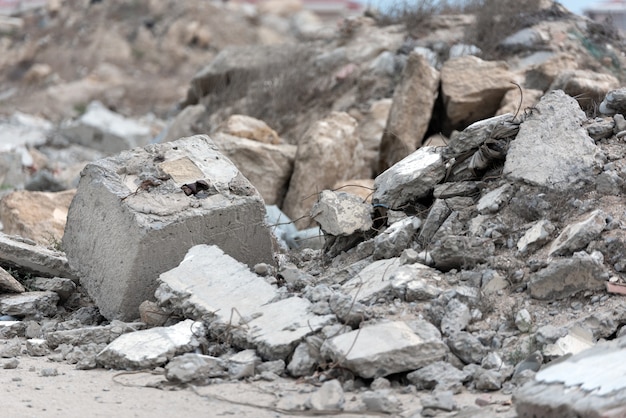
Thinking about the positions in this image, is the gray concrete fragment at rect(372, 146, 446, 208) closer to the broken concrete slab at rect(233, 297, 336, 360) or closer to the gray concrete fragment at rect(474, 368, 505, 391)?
the broken concrete slab at rect(233, 297, 336, 360)

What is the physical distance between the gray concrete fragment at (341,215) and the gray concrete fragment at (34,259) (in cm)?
141

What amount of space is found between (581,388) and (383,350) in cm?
83

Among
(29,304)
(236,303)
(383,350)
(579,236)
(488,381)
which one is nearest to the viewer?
(488,381)

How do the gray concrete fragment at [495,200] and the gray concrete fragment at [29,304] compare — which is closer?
the gray concrete fragment at [495,200]

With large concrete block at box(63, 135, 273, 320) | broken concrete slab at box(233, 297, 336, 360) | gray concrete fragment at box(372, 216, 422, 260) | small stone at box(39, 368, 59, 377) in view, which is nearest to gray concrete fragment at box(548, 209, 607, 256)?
gray concrete fragment at box(372, 216, 422, 260)

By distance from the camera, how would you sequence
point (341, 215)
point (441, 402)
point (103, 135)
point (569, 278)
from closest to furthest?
point (441, 402), point (569, 278), point (341, 215), point (103, 135)

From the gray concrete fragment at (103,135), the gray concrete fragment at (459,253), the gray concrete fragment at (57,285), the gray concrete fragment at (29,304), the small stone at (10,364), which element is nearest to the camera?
the small stone at (10,364)

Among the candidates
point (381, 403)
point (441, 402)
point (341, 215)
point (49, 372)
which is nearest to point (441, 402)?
point (441, 402)

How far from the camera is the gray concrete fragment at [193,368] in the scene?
376cm

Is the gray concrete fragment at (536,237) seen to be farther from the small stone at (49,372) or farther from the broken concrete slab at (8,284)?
the broken concrete slab at (8,284)

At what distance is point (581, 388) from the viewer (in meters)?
3.04

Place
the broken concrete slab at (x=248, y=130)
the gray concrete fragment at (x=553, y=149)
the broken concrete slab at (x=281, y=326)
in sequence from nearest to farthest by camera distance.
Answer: the broken concrete slab at (x=281, y=326)
the gray concrete fragment at (x=553, y=149)
the broken concrete slab at (x=248, y=130)

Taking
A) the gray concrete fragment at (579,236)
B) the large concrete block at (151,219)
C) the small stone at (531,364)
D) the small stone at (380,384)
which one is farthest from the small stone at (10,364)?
the gray concrete fragment at (579,236)

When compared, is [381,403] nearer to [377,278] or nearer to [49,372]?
[377,278]
